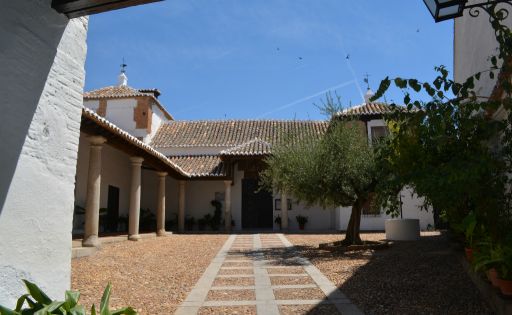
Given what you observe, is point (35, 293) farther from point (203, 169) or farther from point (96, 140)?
point (203, 169)

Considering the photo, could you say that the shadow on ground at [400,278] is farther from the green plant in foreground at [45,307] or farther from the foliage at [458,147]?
the green plant in foreground at [45,307]

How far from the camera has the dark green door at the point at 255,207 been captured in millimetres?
20484

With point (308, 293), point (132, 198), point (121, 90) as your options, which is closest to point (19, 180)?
point (308, 293)

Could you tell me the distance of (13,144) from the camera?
2969 mm

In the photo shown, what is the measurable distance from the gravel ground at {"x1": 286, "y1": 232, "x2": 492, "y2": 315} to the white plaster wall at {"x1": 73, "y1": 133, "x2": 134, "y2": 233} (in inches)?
290

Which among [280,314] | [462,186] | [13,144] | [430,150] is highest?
[430,150]

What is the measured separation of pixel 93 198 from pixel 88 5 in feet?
23.5

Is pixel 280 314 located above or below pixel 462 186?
below

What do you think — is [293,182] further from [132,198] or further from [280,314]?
[280,314]

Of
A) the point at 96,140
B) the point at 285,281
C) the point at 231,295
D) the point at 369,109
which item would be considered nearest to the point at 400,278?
the point at 285,281

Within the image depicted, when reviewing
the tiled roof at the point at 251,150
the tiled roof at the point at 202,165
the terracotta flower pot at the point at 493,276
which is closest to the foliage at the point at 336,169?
the terracotta flower pot at the point at 493,276

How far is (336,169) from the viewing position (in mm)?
10109

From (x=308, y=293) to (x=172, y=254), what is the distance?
5237 millimetres

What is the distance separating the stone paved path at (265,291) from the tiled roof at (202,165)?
1081 centimetres
